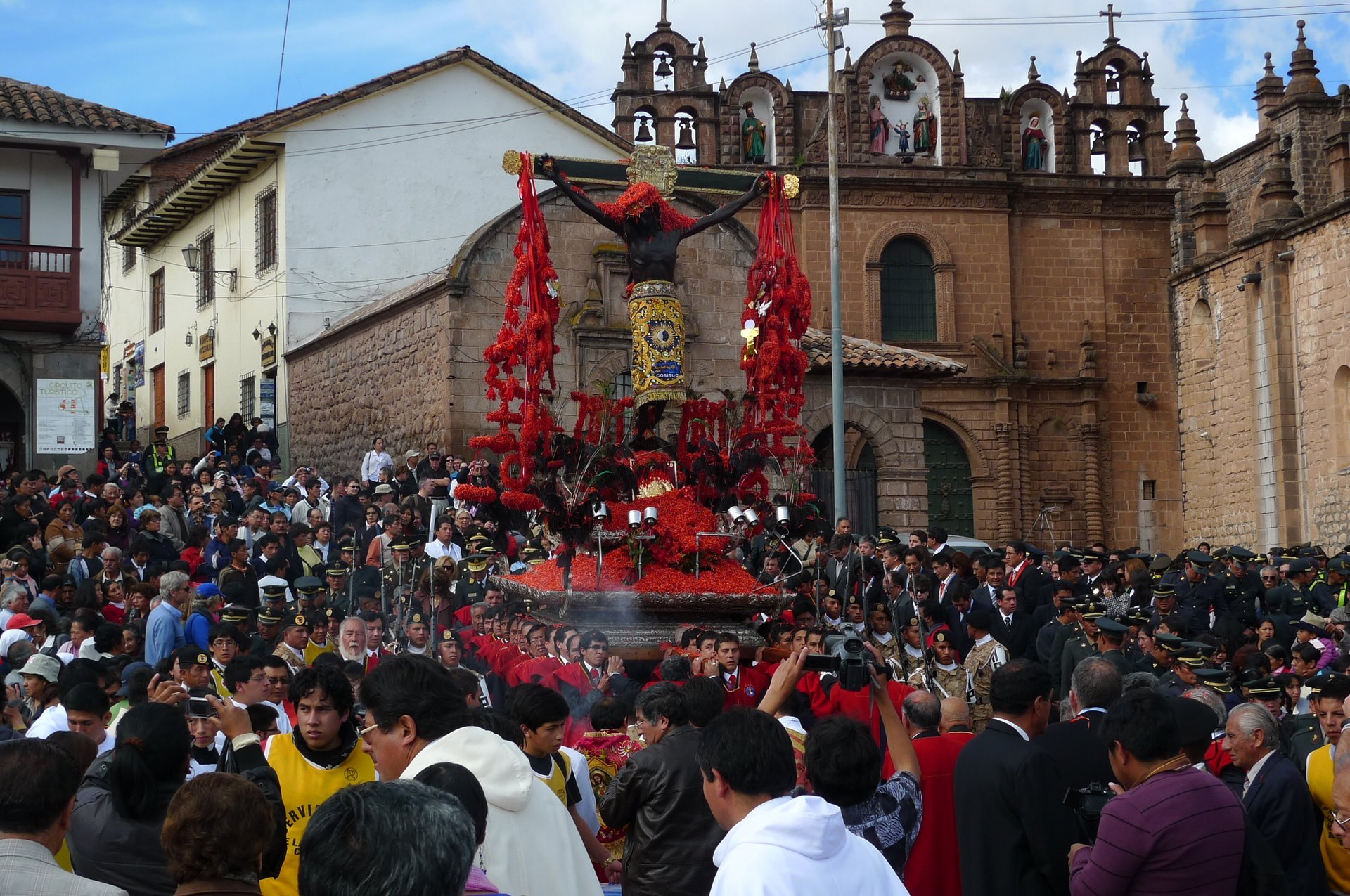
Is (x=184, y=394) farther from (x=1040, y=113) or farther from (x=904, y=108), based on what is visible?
(x=1040, y=113)

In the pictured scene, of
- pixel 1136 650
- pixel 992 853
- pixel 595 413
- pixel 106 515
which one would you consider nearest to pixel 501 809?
pixel 992 853

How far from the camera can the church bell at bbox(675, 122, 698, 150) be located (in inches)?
1356

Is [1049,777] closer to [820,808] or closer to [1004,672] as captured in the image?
[1004,672]

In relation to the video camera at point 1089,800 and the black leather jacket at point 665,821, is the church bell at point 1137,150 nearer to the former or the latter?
the video camera at point 1089,800

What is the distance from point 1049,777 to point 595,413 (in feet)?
21.6

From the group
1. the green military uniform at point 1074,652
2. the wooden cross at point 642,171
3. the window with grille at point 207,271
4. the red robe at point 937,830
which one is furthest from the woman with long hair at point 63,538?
the window with grille at point 207,271

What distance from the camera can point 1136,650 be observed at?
1200 centimetres

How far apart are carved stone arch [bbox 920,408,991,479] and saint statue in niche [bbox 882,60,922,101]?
7.33 m

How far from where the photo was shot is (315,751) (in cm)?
526

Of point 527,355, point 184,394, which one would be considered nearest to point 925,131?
point 184,394

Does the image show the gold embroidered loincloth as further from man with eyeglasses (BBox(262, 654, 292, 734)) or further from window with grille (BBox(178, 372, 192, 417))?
window with grille (BBox(178, 372, 192, 417))

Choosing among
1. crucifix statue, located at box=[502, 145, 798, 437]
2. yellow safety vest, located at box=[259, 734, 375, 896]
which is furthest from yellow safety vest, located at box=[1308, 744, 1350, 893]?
crucifix statue, located at box=[502, 145, 798, 437]

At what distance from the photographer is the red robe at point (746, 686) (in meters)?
8.66

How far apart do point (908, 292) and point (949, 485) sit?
4.40 m
